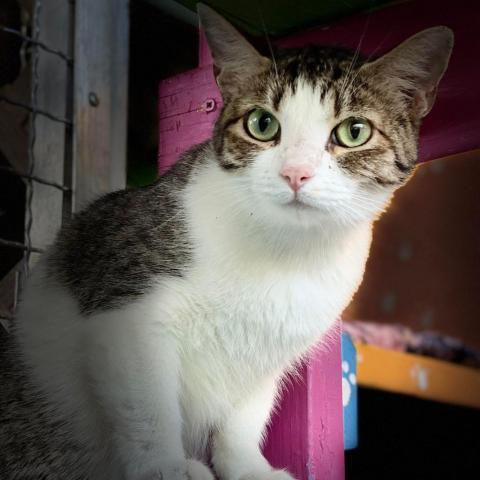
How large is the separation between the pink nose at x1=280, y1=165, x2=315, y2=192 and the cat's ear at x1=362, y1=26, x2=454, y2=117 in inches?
7.2

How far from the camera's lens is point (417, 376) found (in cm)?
142

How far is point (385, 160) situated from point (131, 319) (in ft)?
1.14

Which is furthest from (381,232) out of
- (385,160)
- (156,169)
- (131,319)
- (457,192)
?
(131,319)

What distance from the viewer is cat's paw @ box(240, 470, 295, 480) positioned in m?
0.86

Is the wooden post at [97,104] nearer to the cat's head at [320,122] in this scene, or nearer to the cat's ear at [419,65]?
the cat's head at [320,122]

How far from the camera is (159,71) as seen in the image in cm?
103

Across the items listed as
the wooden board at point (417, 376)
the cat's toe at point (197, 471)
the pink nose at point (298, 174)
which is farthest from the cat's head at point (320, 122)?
the wooden board at point (417, 376)

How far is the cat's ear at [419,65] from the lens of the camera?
79 cm

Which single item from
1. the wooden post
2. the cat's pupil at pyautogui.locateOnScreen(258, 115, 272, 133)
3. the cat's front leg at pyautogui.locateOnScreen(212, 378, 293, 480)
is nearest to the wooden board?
the cat's front leg at pyautogui.locateOnScreen(212, 378, 293, 480)

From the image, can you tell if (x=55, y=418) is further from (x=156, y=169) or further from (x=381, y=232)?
(x=381, y=232)

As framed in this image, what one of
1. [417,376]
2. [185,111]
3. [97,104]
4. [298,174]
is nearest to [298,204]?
[298,174]

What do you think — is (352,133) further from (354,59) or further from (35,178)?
(35,178)

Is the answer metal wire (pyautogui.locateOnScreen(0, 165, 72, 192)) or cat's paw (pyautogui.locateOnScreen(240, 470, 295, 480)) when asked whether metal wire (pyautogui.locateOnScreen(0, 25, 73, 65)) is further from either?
cat's paw (pyautogui.locateOnScreen(240, 470, 295, 480))

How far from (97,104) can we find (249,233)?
42 centimetres
